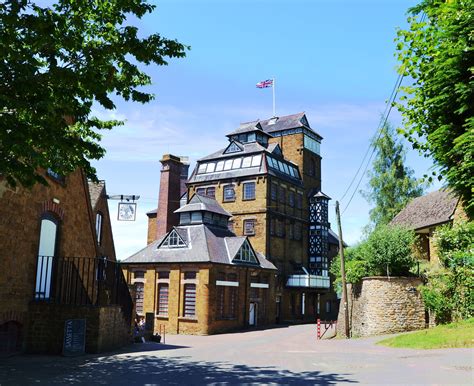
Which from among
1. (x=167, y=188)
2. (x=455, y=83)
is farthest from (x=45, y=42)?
(x=167, y=188)

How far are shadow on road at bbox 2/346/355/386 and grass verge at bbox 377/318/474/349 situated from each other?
7.79 metres

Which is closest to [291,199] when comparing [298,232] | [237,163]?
[298,232]

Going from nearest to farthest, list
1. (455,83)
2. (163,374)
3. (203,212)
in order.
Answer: (163,374) < (455,83) < (203,212)

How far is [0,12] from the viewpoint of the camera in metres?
9.27

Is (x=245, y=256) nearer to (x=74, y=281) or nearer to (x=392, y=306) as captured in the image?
(x=392, y=306)

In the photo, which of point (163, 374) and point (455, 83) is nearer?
point (163, 374)

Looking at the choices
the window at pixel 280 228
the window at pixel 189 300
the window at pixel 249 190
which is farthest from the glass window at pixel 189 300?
the window at pixel 280 228

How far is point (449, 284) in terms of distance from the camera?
2503 centimetres

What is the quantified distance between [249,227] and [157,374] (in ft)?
107

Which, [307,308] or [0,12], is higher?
[0,12]

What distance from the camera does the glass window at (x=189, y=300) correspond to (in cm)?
3438

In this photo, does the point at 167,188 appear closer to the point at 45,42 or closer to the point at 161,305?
the point at 161,305

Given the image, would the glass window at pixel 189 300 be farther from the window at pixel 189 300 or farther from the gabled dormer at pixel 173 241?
the gabled dormer at pixel 173 241

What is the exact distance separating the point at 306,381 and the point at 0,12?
10.6 meters
